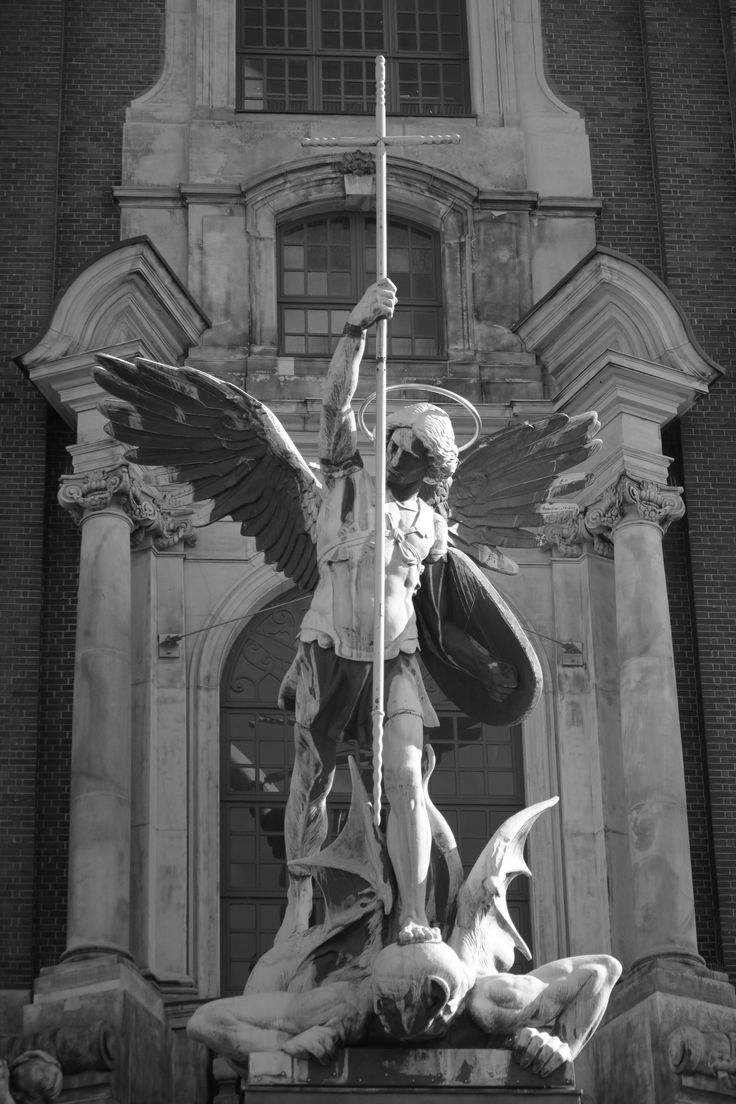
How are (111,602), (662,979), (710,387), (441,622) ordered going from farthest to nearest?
(710,387) < (111,602) < (662,979) < (441,622)

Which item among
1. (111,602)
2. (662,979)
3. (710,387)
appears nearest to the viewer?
(662,979)

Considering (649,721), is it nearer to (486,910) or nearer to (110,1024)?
(110,1024)

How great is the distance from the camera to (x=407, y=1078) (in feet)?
52.4

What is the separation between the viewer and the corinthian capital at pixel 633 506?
2250cm

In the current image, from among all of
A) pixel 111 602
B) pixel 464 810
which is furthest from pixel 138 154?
pixel 464 810

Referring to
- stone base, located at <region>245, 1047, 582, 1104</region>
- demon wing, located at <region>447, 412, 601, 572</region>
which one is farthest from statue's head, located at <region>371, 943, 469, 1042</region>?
demon wing, located at <region>447, 412, 601, 572</region>

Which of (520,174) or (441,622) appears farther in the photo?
(520,174)

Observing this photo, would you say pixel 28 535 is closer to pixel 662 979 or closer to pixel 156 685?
pixel 156 685

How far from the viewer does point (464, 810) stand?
73.2ft

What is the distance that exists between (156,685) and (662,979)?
4276 mm

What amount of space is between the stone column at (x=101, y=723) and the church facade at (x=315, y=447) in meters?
0.02

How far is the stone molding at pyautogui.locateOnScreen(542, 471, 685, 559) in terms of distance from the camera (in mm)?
22516

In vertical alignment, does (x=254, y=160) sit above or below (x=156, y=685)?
above

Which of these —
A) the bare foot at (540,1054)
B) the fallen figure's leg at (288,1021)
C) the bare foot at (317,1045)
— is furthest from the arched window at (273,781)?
the bare foot at (540,1054)
